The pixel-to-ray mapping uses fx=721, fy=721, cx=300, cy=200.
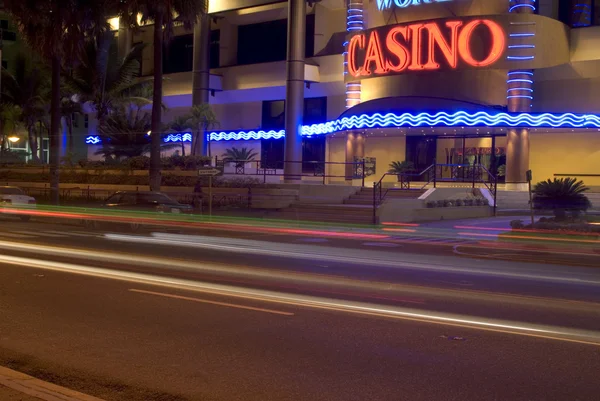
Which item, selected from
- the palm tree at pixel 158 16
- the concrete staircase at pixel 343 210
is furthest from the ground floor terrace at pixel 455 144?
the palm tree at pixel 158 16

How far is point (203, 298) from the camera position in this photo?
10.9 meters

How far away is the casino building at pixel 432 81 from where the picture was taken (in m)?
33.5

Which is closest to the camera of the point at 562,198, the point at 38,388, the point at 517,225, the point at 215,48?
the point at 38,388

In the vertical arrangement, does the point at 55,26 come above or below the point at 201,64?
below

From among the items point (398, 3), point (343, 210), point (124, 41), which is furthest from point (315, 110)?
point (343, 210)

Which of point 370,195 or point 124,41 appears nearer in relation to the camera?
point 370,195

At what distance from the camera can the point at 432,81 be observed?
37.4m

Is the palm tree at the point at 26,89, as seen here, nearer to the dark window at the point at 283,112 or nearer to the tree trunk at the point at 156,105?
the dark window at the point at 283,112

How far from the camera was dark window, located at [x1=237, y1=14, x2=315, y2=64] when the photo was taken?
154ft

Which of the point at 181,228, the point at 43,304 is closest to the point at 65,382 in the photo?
the point at 43,304

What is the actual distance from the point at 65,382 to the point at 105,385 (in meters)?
0.39

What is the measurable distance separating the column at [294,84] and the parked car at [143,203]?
11.6 m

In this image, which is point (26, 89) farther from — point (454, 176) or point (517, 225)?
point (517, 225)

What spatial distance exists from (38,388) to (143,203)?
20.7m
